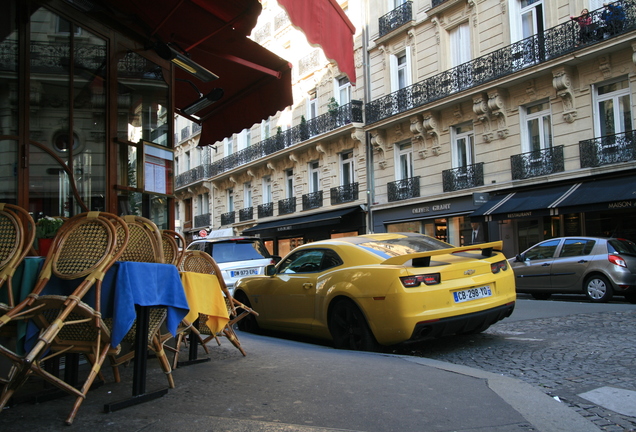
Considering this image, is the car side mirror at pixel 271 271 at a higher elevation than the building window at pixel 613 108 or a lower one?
lower

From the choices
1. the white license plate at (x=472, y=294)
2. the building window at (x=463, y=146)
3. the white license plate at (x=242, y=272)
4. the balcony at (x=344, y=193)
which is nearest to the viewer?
the white license plate at (x=472, y=294)

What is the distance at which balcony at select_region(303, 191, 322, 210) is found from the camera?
28.8 m

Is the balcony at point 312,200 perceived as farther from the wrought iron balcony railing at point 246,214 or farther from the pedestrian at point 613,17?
the pedestrian at point 613,17

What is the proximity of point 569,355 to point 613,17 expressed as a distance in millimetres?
14605

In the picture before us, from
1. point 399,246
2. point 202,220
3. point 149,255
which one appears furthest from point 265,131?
point 149,255

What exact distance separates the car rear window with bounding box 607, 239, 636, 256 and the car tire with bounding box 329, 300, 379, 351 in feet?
27.0

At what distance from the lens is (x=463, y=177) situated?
2111 cm

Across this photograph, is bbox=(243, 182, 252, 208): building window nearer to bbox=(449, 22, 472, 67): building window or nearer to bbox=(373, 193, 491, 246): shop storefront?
bbox=(373, 193, 491, 246): shop storefront

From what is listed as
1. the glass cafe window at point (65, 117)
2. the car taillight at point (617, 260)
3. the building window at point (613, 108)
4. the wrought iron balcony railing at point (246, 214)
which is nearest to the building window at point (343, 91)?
the wrought iron balcony railing at point (246, 214)

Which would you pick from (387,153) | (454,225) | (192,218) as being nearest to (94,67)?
(454,225)

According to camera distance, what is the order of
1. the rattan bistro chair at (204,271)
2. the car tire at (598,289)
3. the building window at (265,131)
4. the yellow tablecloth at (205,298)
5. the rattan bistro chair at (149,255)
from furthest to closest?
1. the building window at (265,131)
2. the car tire at (598,289)
3. the rattan bistro chair at (204,271)
4. the yellow tablecloth at (205,298)
5. the rattan bistro chair at (149,255)

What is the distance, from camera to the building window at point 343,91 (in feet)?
90.1

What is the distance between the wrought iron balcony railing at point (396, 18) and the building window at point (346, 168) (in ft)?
19.7

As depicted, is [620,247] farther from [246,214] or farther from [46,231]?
[246,214]
